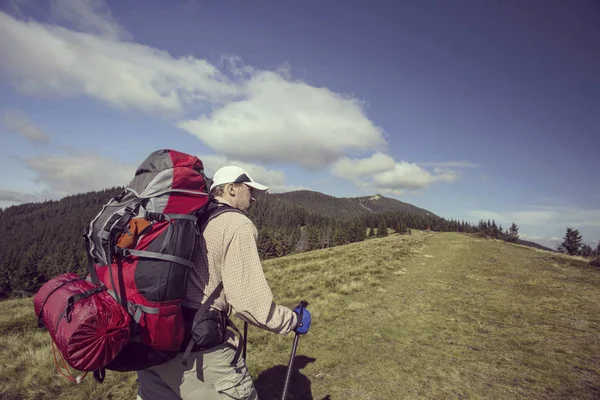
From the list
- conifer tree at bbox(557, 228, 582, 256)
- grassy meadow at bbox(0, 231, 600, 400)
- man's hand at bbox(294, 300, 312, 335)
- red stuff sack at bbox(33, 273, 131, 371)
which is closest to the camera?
red stuff sack at bbox(33, 273, 131, 371)

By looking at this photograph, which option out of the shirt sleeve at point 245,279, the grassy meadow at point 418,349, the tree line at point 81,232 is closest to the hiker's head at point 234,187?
the shirt sleeve at point 245,279

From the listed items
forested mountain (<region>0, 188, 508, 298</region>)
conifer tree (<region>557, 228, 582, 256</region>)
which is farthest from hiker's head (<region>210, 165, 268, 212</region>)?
conifer tree (<region>557, 228, 582, 256</region>)

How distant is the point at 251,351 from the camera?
654cm

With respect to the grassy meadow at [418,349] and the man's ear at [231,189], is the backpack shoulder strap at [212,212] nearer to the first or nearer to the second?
the man's ear at [231,189]

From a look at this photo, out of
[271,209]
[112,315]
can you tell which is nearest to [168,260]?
[112,315]

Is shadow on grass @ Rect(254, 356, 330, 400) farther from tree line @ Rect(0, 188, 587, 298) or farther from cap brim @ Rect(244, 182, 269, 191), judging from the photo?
tree line @ Rect(0, 188, 587, 298)

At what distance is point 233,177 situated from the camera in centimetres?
295

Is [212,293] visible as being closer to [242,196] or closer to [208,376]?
[208,376]

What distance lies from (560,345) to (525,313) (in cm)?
238

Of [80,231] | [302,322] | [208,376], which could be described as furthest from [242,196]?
[80,231]

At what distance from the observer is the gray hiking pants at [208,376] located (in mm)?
2473

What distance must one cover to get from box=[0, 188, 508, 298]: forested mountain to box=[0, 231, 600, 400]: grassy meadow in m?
41.4

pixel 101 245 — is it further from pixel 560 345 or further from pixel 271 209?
pixel 271 209

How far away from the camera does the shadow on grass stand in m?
4.97
